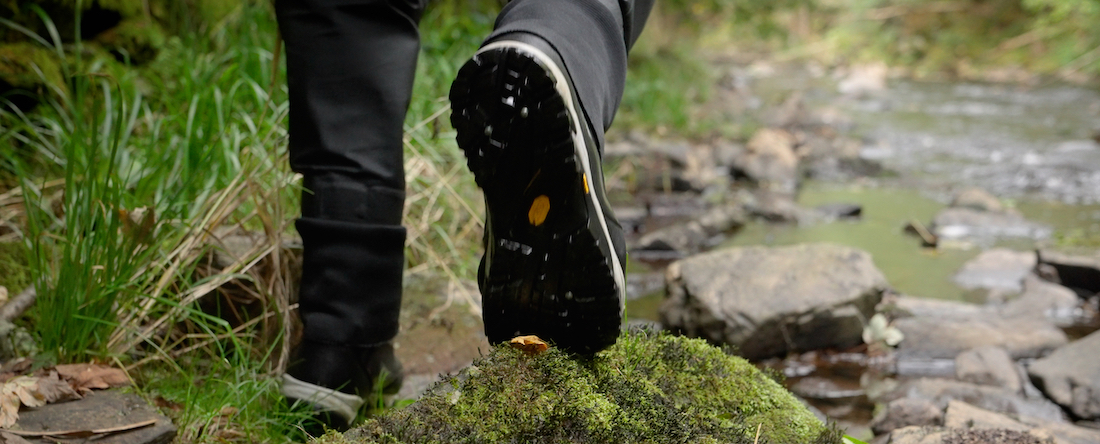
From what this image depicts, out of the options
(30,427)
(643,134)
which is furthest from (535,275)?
(643,134)

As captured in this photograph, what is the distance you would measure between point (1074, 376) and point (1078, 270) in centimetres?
121

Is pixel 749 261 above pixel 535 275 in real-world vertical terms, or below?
below

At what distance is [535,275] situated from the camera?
0.96 m

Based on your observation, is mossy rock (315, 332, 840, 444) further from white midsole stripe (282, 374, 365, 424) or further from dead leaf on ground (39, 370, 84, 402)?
dead leaf on ground (39, 370, 84, 402)

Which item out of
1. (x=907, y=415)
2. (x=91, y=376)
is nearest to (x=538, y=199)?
(x=91, y=376)

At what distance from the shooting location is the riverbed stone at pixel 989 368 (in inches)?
83.0

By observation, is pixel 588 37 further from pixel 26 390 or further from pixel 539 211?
pixel 26 390

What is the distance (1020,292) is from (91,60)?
129 inches

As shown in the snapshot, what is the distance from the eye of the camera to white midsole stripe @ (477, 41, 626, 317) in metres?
0.89

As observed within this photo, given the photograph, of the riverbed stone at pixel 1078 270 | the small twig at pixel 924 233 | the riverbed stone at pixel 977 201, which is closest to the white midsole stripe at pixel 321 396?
the riverbed stone at pixel 1078 270

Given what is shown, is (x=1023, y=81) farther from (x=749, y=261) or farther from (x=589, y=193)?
(x=589, y=193)

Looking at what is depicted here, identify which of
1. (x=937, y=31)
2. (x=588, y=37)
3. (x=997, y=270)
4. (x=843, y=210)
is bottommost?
(x=937, y=31)

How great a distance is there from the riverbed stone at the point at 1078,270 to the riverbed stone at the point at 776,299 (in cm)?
105

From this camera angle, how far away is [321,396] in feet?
4.15
